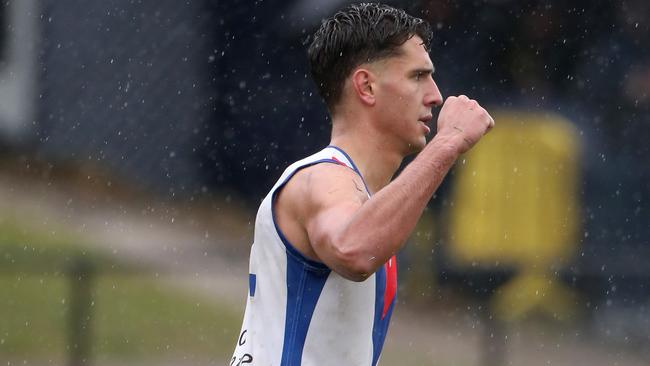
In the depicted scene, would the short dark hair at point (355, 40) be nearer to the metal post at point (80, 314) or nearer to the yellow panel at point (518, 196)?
the metal post at point (80, 314)

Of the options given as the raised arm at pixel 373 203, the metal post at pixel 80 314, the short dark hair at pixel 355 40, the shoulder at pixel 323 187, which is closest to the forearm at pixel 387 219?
the raised arm at pixel 373 203

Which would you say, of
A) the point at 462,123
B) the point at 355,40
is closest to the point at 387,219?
the point at 462,123

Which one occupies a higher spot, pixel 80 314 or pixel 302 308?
pixel 80 314

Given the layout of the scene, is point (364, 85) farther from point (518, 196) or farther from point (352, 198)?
point (518, 196)

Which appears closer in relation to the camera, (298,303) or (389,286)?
(298,303)

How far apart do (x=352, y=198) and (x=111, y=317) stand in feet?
20.6

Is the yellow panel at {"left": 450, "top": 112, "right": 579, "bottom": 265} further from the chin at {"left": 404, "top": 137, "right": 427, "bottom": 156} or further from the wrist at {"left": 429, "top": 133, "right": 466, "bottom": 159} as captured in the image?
the wrist at {"left": 429, "top": 133, "right": 466, "bottom": 159}

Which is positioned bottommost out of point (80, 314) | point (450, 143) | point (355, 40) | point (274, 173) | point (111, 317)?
point (450, 143)

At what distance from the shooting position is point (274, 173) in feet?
29.1

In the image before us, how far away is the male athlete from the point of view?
2631 millimetres

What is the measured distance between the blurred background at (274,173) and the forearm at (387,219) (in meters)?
4.35

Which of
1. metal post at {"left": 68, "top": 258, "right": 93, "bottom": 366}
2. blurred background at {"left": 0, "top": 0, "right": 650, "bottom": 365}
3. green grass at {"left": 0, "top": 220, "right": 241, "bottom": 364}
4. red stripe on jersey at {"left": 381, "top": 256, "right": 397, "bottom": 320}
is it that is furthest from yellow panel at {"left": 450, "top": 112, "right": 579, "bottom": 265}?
red stripe on jersey at {"left": 381, "top": 256, "right": 397, "bottom": 320}

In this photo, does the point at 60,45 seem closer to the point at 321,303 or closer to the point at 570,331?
the point at 570,331

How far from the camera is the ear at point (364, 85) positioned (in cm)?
311
